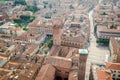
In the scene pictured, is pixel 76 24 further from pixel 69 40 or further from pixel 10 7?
pixel 10 7

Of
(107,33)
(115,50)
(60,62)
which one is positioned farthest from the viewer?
(107,33)

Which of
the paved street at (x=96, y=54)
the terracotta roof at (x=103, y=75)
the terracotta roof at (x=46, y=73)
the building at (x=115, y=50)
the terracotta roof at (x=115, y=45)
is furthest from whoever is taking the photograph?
the paved street at (x=96, y=54)

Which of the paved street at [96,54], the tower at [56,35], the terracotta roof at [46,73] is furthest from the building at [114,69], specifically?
the tower at [56,35]

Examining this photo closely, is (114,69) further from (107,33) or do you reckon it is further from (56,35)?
(107,33)

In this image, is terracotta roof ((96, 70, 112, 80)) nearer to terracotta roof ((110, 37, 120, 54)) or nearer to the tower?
terracotta roof ((110, 37, 120, 54))

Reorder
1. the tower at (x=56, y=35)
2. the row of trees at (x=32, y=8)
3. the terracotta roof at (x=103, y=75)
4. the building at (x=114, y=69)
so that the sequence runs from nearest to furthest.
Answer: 1. the terracotta roof at (x=103, y=75)
2. the building at (x=114, y=69)
3. the tower at (x=56, y=35)
4. the row of trees at (x=32, y=8)

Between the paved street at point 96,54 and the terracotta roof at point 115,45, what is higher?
the terracotta roof at point 115,45

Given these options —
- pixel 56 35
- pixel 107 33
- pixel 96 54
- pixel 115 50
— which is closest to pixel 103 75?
pixel 115 50

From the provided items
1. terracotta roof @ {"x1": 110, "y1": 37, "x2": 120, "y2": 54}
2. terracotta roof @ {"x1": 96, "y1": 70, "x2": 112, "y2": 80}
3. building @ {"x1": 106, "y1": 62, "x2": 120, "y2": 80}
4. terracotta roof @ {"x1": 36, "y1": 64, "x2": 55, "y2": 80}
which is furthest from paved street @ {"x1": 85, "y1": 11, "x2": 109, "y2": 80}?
terracotta roof @ {"x1": 36, "y1": 64, "x2": 55, "y2": 80}

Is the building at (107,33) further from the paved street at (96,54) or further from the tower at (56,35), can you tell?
the tower at (56,35)
